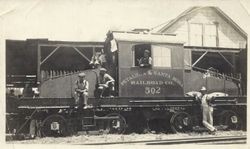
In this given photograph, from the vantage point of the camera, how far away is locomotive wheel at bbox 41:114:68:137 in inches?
216

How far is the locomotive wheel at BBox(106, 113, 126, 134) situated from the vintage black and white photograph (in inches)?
0.4

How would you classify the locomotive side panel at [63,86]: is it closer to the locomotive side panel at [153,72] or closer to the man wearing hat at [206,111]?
the locomotive side panel at [153,72]

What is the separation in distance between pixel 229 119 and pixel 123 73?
135cm

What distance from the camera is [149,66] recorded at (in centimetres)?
570

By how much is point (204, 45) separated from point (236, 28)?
2.41ft

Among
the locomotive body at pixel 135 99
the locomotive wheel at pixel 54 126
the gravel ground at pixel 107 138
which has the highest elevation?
the locomotive body at pixel 135 99

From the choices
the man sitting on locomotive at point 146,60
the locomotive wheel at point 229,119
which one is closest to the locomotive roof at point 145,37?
the man sitting on locomotive at point 146,60

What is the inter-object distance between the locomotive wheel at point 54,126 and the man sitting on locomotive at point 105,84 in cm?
52

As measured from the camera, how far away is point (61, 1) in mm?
5156

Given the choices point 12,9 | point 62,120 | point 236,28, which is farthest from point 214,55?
point 12,9

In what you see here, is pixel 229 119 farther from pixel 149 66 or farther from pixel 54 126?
pixel 54 126

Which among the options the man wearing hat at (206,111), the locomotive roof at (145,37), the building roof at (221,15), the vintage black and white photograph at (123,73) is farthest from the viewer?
the man wearing hat at (206,111)

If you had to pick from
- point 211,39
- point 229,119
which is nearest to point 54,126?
point 229,119

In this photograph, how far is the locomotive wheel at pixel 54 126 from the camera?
18.0ft
